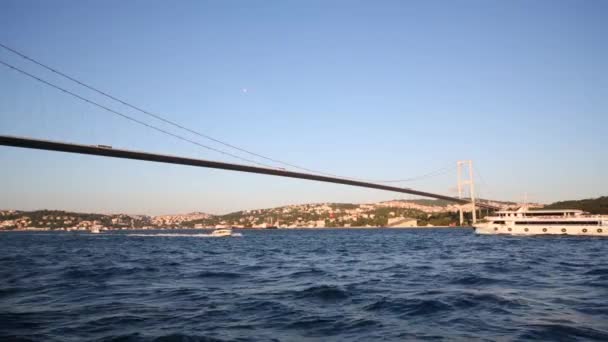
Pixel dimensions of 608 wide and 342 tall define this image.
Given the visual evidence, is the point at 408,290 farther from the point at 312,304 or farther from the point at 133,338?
the point at 133,338

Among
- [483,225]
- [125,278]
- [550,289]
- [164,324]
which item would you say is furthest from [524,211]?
[164,324]

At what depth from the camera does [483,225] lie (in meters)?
57.9

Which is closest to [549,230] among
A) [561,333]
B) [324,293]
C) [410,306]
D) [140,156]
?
[140,156]

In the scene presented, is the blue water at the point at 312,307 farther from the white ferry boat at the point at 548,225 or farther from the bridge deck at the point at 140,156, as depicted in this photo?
the white ferry boat at the point at 548,225

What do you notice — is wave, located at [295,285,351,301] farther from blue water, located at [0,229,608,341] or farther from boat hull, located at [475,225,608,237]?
boat hull, located at [475,225,608,237]

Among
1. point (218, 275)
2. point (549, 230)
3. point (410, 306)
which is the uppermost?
point (549, 230)

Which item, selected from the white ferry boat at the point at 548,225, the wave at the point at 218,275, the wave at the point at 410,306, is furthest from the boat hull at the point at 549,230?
the wave at the point at 410,306

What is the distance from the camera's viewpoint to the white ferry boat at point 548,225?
158 ft

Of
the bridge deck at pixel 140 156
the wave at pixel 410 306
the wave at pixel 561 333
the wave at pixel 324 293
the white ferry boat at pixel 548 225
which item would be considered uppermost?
the bridge deck at pixel 140 156

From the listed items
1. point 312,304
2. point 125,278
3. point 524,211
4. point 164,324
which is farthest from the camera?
point 524,211

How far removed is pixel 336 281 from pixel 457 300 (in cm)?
405

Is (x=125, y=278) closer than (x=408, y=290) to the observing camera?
No

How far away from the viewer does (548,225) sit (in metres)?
51.0

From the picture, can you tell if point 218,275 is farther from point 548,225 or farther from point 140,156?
point 548,225
